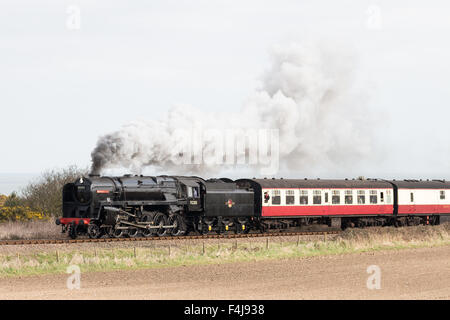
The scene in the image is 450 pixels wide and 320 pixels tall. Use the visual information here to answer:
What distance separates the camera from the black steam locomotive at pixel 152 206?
31.7 meters

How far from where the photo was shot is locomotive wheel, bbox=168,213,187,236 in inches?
1361

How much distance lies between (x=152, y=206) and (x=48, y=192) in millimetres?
12522

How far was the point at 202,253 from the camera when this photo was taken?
27312mm

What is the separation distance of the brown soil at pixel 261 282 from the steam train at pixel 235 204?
30.6ft

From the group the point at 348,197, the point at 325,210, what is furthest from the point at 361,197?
the point at 325,210

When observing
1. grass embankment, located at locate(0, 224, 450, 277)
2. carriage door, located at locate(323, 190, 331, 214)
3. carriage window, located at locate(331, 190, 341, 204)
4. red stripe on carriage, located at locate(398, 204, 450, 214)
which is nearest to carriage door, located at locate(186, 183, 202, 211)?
grass embankment, located at locate(0, 224, 450, 277)

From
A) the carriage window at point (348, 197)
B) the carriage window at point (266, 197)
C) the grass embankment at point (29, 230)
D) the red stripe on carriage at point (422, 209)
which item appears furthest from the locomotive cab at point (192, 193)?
the red stripe on carriage at point (422, 209)

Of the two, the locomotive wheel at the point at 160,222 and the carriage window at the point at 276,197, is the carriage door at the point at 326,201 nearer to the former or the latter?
the carriage window at the point at 276,197

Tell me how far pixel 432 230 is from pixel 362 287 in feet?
65.0

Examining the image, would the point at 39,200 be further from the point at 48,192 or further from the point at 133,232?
the point at 133,232

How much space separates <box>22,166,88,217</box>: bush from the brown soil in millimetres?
21302

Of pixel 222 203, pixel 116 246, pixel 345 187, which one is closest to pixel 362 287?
pixel 116 246

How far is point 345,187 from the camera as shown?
134 feet

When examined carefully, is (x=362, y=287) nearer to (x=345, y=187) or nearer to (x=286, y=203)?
(x=286, y=203)
